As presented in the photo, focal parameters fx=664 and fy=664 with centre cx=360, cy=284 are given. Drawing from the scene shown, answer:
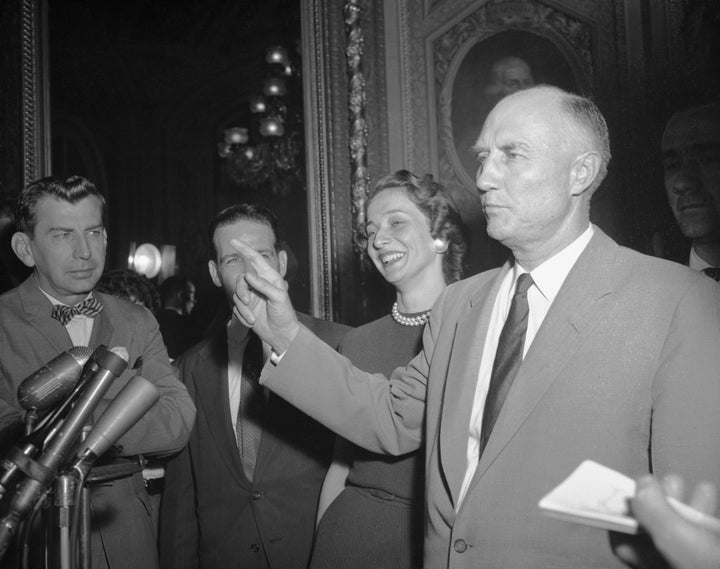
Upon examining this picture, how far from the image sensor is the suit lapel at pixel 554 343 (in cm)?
145

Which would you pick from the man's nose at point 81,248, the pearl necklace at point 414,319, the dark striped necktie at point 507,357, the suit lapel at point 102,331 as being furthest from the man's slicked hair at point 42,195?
the dark striped necktie at point 507,357

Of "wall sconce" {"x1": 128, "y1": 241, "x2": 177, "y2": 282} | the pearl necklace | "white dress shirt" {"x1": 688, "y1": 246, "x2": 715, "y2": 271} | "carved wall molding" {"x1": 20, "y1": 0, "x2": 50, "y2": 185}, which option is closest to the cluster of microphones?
the pearl necklace

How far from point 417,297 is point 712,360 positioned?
131cm

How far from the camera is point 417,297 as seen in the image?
254 cm

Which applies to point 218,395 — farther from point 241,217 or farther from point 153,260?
point 153,260

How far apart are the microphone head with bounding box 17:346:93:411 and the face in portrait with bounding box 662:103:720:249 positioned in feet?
6.70

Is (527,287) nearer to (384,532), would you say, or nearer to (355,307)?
(384,532)

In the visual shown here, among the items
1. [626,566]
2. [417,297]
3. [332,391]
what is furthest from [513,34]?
[626,566]

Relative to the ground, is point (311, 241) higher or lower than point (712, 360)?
higher

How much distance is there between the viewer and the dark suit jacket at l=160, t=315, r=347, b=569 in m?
2.43

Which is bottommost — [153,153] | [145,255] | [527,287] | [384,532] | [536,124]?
[384,532]

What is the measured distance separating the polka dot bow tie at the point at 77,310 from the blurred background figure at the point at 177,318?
7.21ft

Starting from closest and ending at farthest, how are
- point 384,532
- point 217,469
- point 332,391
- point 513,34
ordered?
point 332,391 < point 384,532 < point 217,469 < point 513,34

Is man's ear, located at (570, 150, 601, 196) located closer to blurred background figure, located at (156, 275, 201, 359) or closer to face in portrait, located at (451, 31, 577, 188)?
face in portrait, located at (451, 31, 577, 188)
